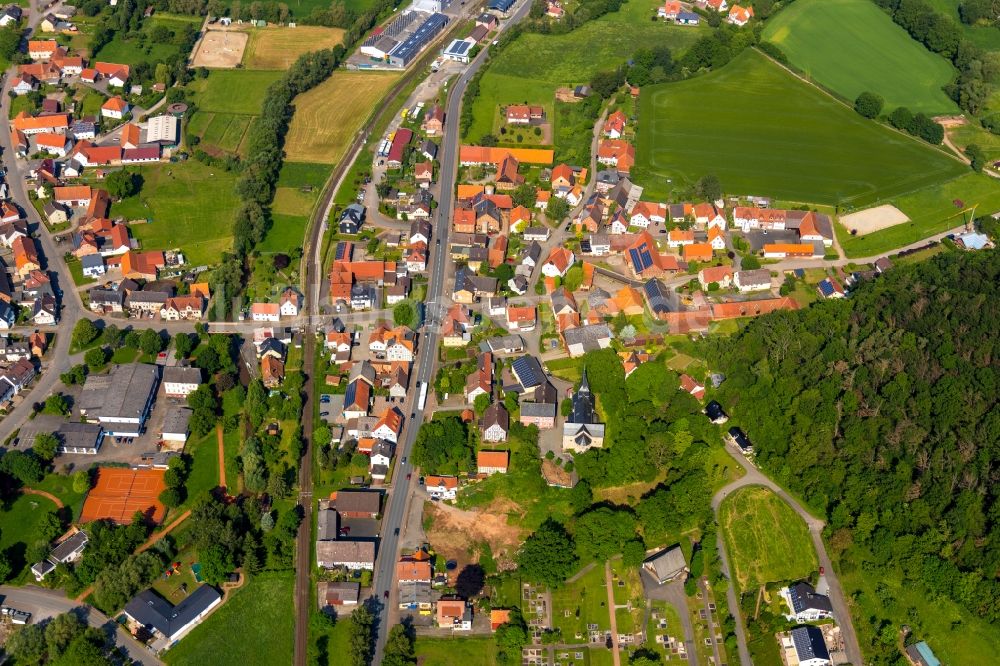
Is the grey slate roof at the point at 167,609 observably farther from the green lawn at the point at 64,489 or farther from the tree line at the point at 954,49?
the tree line at the point at 954,49

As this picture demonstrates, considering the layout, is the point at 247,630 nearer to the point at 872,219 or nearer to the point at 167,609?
the point at 167,609

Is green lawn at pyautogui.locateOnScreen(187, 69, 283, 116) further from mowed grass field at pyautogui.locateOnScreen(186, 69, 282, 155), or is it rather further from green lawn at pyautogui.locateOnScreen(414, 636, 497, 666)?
green lawn at pyautogui.locateOnScreen(414, 636, 497, 666)

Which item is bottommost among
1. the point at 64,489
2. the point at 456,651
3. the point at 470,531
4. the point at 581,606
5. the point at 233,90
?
the point at 64,489

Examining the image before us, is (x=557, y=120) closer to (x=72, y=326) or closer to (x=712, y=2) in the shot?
(x=712, y=2)

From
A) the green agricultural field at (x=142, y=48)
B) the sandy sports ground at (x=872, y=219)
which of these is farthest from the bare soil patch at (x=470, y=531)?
the green agricultural field at (x=142, y=48)

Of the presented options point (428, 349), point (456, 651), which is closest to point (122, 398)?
point (428, 349)

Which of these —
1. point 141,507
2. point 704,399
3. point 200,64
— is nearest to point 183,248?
point 141,507

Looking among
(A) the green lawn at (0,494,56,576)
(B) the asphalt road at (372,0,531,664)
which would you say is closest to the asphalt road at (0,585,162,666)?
(A) the green lawn at (0,494,56,576)
